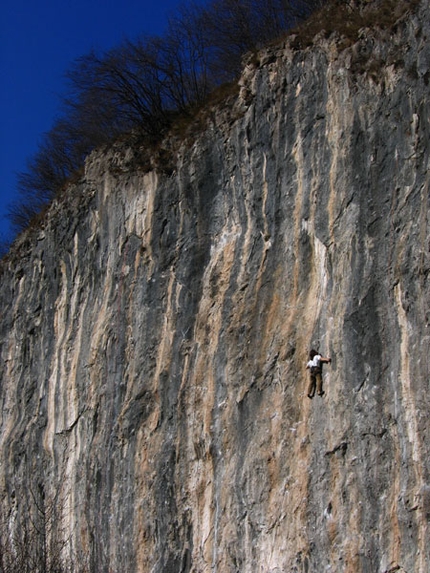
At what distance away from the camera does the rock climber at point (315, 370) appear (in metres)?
12.9

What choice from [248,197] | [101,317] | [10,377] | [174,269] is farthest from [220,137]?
[10,377]

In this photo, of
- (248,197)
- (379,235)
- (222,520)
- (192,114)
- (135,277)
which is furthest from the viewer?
(192,114)

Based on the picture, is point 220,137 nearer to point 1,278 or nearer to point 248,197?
point 248,197

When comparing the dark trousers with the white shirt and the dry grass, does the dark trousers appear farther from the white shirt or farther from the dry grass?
the dry grass

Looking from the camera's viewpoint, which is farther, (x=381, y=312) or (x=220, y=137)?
(x=220, y=137)

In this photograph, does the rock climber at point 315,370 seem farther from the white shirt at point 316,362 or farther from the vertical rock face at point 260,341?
the vertical rock face at point 260,341

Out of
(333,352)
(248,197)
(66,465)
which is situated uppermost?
(248,197)

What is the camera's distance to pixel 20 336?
20641mm

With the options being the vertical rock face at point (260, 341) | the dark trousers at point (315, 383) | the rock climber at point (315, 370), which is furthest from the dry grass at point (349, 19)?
the dark trousers at point (315, 383)

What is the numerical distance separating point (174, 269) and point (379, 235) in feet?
14.9

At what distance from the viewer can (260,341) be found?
46.5 feet

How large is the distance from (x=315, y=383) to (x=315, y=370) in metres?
Result: 0.24

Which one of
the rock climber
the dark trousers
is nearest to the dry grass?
the rock climber

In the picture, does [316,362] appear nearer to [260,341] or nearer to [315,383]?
[315,383]
